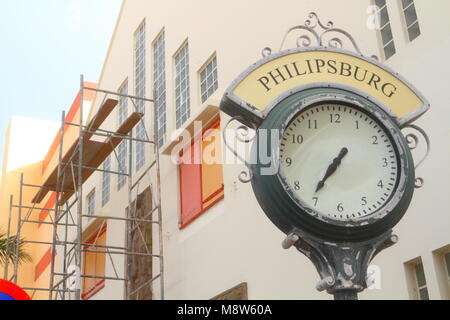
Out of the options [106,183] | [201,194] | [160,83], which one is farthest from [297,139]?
[106,183]

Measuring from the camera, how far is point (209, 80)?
13.8 meters

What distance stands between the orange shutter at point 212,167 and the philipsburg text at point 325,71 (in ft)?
26.3

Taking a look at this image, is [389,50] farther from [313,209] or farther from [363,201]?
[313,209]

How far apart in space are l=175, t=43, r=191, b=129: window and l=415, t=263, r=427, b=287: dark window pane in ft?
23.2

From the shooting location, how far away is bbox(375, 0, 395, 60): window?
30.4 feet

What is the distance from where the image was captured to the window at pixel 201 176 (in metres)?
12.5

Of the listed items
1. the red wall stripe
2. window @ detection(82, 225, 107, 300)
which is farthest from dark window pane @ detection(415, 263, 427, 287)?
the red wall stripe

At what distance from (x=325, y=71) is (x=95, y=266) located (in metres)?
14.4

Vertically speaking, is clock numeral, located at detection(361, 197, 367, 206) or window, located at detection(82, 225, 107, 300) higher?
window, located at detection(82, 225, 107, 300)

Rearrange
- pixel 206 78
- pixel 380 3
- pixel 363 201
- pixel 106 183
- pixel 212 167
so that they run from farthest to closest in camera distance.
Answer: pixel 106 183 → pixel 206 78 → pixel 212 167 → pixel 380 3 → pixel 363 201

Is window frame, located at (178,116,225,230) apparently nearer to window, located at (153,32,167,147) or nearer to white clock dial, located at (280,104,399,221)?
window, located at (153,32,167,147)

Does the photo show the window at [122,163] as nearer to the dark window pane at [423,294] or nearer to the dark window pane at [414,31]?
the dark window pane at [414,31]

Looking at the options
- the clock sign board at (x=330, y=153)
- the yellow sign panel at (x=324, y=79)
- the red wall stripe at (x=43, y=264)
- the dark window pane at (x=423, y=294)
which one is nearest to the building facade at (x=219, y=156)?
the dark window pane at (x=423, y=294)
